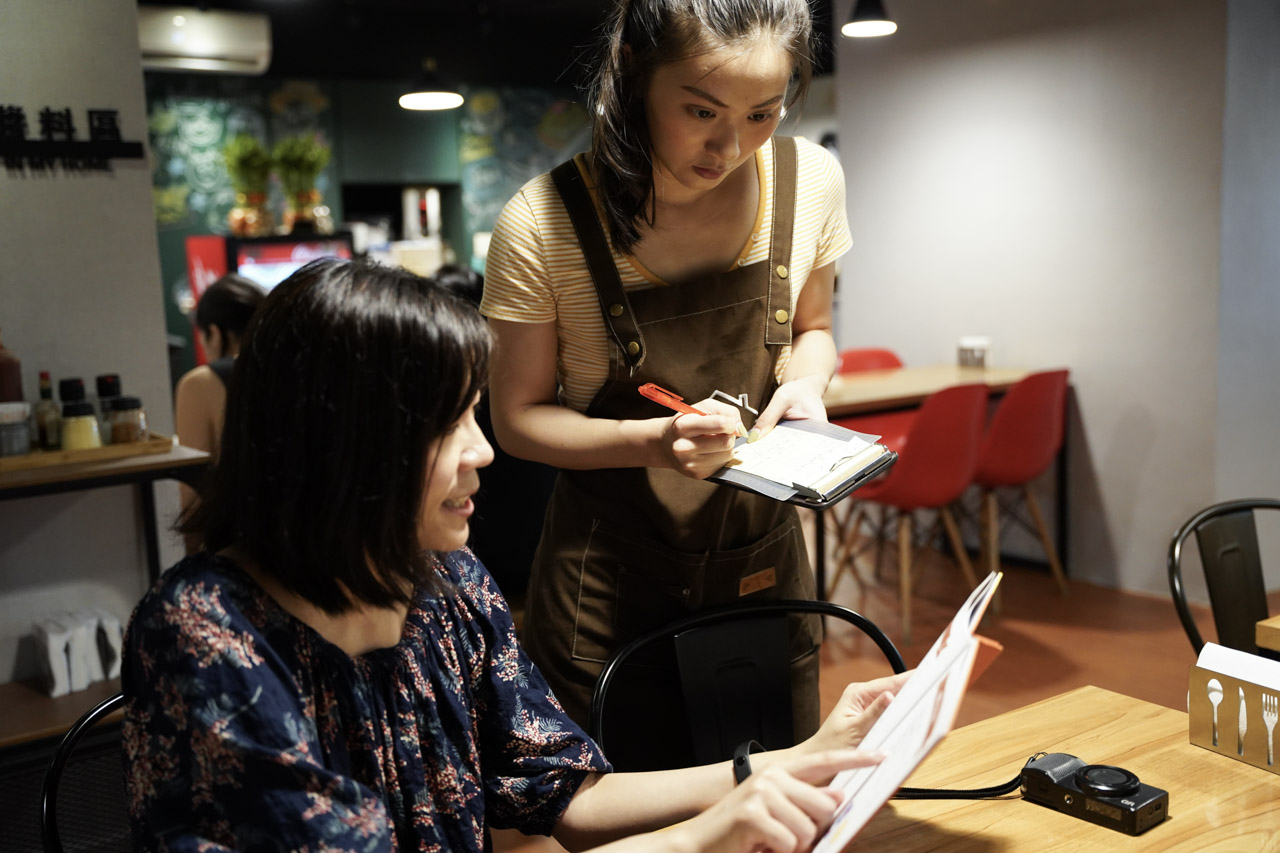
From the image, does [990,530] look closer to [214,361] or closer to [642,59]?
[214,361]

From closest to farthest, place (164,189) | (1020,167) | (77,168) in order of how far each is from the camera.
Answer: (77,168) → (1020,167) → (164,189)

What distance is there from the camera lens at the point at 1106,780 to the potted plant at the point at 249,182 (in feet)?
21.1

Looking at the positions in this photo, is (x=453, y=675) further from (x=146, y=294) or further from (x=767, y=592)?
(x=146, y=294)

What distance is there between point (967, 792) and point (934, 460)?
2.96 meters

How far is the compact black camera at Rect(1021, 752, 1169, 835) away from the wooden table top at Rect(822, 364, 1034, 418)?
2867 millimetres

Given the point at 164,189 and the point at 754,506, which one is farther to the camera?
the point at 164,189

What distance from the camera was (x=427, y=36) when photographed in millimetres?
9016

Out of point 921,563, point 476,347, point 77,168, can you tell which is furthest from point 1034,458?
point 476,347

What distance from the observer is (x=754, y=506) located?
1.66 meters

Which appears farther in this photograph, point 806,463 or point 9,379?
point 9,379

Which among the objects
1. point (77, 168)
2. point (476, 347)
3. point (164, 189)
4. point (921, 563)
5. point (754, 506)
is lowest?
point (921, 563)

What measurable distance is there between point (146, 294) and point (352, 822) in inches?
104

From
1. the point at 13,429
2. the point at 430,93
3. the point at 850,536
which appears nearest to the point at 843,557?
the point at 850,536

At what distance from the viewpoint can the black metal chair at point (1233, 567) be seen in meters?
2.23
